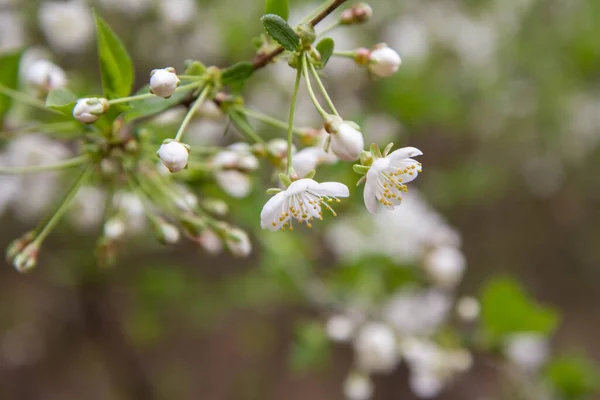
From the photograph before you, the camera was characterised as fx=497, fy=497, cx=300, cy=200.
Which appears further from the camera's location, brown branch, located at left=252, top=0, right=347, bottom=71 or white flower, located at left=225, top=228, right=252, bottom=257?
white flower, located at left=225, top=228, right=252, bottom=257

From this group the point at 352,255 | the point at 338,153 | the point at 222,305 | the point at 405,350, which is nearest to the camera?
the point at 338,153

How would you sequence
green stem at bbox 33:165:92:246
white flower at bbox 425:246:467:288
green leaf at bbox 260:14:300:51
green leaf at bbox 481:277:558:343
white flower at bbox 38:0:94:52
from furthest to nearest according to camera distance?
white flower at bbox 38:0:94:52
white flower at bbox 425:246:467:288
green leaf at bbox 481:277:558:343
green stem at bbox 33:165:92:246
green leaf at bbox 260:14:300:51

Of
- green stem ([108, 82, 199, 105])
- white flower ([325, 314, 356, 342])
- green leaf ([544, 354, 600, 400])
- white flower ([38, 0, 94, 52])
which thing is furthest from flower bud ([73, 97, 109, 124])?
green leaf ([544, 354, 600, 400])

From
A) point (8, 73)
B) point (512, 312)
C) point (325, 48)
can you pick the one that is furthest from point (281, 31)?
point (512, 312)

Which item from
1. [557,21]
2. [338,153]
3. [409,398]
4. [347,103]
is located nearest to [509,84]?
[557,21]

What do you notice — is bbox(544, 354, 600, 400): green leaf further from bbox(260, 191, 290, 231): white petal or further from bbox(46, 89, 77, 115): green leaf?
bbox(46, 89, 77, 115): green leaf

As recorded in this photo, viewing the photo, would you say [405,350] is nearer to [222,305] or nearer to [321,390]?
[222,305]

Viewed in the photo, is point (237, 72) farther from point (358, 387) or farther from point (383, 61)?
point (358, 387)
